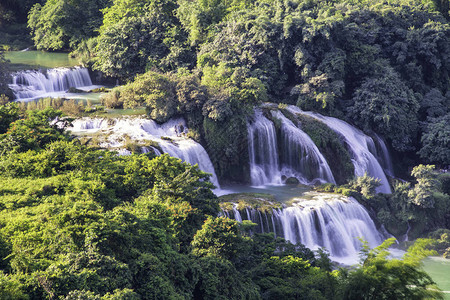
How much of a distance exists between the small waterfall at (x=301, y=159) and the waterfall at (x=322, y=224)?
335 cm

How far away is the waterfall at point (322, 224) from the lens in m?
20.2

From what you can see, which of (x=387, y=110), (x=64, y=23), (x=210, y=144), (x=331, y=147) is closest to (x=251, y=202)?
(x=210, y=144)

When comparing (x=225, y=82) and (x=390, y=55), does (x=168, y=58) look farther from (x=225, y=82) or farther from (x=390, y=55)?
(x=390, y=55)

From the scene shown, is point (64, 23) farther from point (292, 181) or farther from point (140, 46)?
point (292, 181)

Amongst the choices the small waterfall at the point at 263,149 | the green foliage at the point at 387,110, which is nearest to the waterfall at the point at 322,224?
the small waterfall at the point at 263,149

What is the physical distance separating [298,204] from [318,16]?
14276 mm

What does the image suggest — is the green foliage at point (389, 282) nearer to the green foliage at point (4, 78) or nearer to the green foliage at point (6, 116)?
the green foliage at point (6, 116)

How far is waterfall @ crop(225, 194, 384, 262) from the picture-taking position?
20219mm

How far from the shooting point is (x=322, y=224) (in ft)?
68.4

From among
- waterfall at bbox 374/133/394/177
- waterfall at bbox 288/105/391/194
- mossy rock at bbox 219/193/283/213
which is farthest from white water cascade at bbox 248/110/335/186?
waterfall at bbox 374/133/394/177

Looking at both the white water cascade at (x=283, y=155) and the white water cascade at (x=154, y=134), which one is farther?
the white water cascade at (x=283, y=155)

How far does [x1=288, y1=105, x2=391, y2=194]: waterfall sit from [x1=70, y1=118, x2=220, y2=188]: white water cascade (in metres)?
6.42

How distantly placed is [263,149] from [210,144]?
2.79 meters

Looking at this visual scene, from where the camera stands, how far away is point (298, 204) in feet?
70.4
